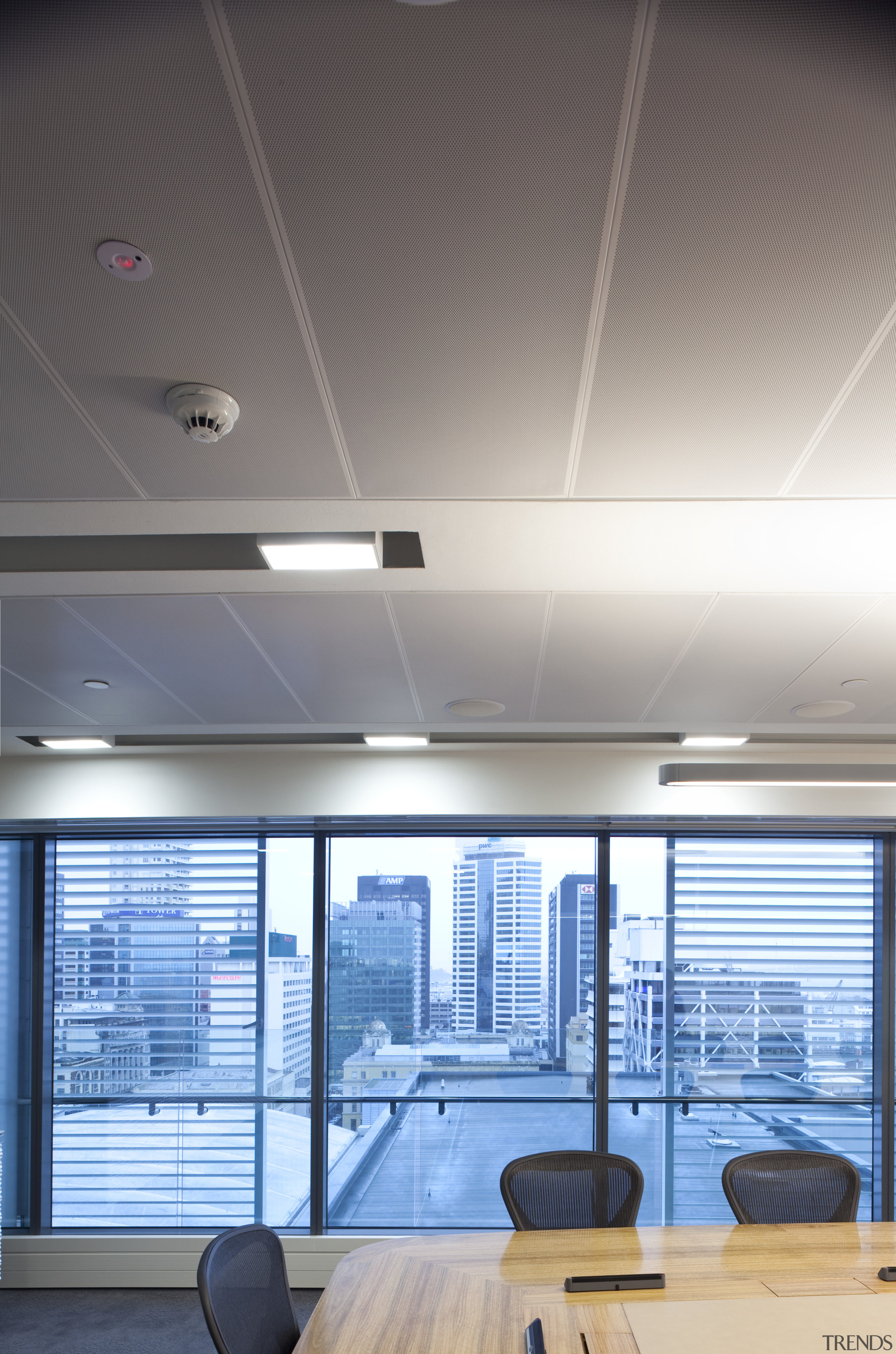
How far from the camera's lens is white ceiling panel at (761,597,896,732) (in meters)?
3.21

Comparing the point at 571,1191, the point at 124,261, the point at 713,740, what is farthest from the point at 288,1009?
the point at 124,261

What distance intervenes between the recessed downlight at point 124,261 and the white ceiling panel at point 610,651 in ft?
5.46

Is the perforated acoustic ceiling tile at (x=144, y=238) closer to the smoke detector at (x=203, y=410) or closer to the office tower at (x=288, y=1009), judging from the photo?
the smoke detector at (x=203, y=410)

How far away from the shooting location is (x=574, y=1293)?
3.01 m

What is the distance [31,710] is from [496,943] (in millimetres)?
3075

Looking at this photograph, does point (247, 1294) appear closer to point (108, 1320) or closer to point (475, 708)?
point (475, 708)

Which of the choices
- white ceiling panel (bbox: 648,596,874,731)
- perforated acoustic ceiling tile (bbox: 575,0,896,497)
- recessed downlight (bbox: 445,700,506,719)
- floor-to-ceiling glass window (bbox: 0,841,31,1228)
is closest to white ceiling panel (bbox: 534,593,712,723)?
white ceiling panel (bbox: 648,596,874,731)

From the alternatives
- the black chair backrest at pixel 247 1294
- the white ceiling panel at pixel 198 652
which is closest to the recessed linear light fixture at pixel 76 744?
the white ceiling panel at pixel 198 652

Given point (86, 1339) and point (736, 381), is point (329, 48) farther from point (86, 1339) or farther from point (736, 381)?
point (86, 1339)

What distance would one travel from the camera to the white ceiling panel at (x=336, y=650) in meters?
3.04

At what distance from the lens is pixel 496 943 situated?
606 cm

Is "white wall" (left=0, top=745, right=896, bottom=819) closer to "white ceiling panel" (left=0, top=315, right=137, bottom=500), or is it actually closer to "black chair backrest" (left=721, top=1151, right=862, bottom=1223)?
"black chair backrest" (left=721, top=1151, right=862, bottom=1223)

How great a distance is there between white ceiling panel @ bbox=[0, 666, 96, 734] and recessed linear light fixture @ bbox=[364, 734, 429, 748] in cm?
139

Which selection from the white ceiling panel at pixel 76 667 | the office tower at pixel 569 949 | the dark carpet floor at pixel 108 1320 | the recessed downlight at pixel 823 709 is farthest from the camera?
the office tower at pixel 569 949
